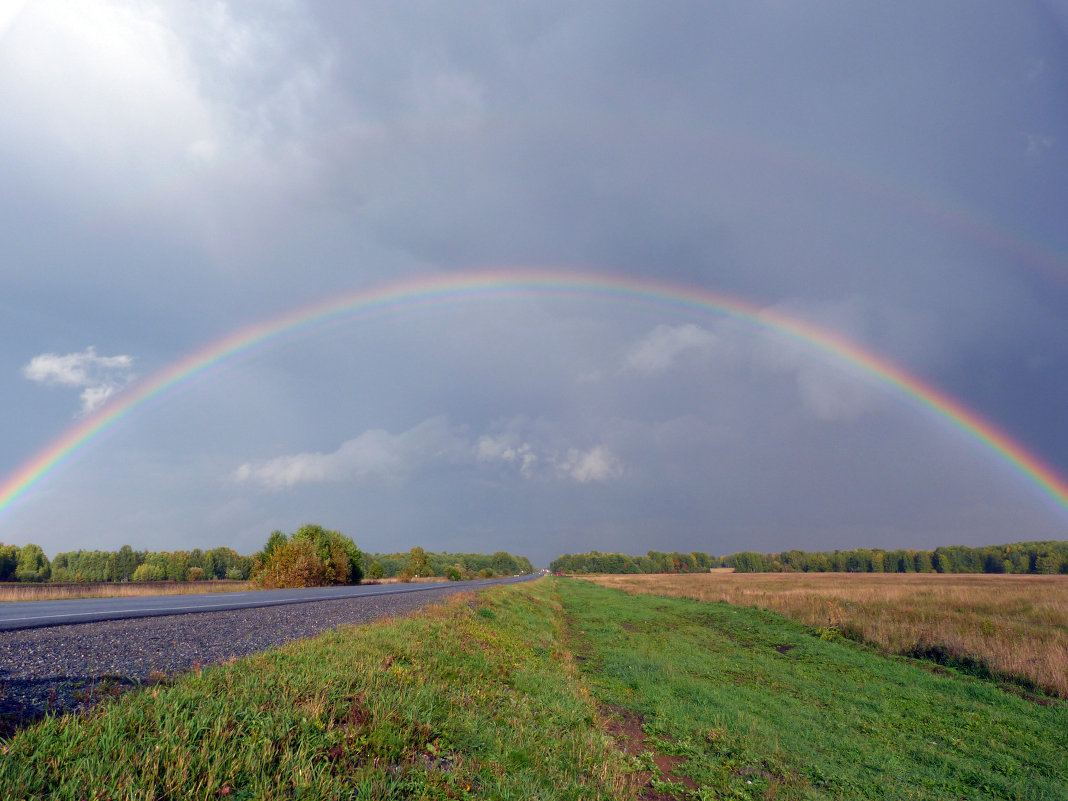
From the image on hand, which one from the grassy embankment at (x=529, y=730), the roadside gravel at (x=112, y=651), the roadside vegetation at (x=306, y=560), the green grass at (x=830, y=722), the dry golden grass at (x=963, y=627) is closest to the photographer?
the grassy embankment at (x=529, y=730)

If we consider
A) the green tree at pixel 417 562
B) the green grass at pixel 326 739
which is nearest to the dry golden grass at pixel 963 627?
the green grass at pixel 326 739

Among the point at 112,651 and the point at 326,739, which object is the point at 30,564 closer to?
the point at 112,651

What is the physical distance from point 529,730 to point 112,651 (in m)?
7.78

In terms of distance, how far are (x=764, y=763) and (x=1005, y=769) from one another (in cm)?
503

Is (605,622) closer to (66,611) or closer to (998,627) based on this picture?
(998,627)

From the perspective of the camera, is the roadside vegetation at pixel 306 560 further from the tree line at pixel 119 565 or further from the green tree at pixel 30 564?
the green tree at pixel 30 564

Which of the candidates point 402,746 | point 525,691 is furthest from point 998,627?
point 402,746

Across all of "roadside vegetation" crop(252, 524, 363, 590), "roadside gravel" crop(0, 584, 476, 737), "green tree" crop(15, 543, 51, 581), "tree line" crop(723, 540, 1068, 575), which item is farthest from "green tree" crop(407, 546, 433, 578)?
"tree line" crop(723, 540, 1068, 575)

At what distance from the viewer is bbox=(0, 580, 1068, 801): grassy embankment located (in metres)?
4.47

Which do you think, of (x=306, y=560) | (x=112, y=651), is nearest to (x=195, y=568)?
(x=306, y=560)

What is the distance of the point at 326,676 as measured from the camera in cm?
717

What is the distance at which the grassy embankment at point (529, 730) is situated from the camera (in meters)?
A: 4.47

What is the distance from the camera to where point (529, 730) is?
307 inches

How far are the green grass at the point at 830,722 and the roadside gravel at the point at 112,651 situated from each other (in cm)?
874
